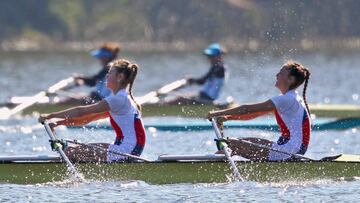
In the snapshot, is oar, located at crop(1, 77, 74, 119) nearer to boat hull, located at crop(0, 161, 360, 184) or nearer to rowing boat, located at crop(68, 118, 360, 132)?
rowing boat, located at crop(68, 118, 360, 132)

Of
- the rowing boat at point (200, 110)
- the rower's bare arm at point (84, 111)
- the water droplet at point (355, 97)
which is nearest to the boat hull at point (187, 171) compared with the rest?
the rower's bare arm at point (84, 111)

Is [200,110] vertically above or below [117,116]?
above

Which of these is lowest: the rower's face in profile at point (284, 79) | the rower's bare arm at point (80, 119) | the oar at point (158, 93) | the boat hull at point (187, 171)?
the boat hull at point (187, 171)

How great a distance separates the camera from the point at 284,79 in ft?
53.9

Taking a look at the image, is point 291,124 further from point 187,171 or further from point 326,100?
point 326,100

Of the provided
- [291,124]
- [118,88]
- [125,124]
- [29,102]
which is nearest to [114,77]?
[118,88]

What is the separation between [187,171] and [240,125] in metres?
7.69

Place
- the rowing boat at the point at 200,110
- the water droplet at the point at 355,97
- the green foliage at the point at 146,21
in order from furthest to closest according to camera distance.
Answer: the green foliage at the point at 146,21 → the water droplet at the point at 355,97 → the rowing boat at the point at 200,110

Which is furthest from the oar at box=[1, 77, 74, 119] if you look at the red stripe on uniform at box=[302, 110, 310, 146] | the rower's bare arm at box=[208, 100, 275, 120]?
the red stripe on uniform at box=[302, 110, 310, 146]

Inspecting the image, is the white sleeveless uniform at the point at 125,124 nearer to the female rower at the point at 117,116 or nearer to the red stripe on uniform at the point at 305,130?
the female rower at the point at 117,116

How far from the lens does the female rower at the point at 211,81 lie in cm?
2689

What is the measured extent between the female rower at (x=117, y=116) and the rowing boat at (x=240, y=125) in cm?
722

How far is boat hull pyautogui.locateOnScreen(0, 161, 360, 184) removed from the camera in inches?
635

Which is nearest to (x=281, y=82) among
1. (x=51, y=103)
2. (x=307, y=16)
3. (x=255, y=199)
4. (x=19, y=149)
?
(x=255, y=199)
